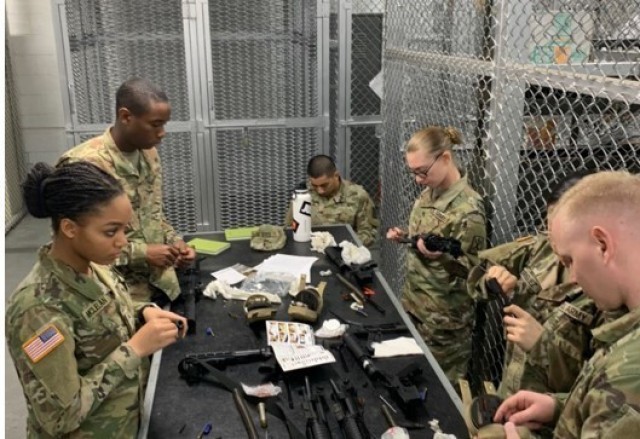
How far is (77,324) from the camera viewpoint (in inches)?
53.5

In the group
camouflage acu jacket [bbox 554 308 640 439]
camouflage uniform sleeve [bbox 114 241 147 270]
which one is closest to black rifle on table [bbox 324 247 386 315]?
camouflage uniform sleeve [bbox 114 241 147 270]

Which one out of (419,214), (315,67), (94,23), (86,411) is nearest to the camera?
(86,411)

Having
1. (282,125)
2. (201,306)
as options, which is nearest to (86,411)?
(201,306)

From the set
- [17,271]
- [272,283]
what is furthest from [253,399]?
[17,271]

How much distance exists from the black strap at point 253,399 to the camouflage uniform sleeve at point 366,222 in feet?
6.36

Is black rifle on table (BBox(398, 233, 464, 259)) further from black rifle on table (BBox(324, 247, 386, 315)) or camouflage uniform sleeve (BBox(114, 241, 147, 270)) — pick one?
camouflage uniform sleeve (BBox(114, 241, 147, 270))

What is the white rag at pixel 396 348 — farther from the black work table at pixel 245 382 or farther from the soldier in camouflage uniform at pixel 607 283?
the soldier in camouflage uniform at pixel 607 283

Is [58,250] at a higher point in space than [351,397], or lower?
higher

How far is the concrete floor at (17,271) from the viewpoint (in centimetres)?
287

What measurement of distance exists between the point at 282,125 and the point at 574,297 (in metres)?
2.91

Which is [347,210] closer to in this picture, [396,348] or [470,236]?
[470,236]

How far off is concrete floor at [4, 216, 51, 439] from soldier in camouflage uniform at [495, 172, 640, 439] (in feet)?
8.93

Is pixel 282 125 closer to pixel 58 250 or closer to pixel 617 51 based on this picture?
pixel 617 51

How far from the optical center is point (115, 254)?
1.43 metres
